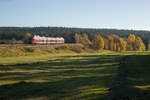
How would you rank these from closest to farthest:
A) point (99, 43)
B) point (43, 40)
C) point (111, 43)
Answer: point (43, 40)
point (99, 43)
point (111, 43)

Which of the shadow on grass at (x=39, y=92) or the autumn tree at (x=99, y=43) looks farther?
the autumn tree at (x=99, y=43)

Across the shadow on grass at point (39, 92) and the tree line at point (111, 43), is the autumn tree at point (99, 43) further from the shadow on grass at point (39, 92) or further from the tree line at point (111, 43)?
the shadow on grass at point (39, 92)

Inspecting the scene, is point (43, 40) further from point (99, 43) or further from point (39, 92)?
point (39, 92)

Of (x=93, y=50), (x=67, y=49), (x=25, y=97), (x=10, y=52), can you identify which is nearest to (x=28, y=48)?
(x=10, y=52)

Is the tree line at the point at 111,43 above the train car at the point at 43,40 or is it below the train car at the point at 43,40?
below

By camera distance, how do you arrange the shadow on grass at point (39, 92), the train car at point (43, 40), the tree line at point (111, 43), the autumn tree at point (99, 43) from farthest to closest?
the tree line at point (111, 43), the autumn tree at point (99, 43), the train car at point (43, 40), the shadow on grass at point (39, 92)

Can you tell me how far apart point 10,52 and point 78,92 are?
47.0m

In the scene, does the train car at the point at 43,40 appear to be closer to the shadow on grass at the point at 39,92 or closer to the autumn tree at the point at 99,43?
the autumn tree at the point at 99,43

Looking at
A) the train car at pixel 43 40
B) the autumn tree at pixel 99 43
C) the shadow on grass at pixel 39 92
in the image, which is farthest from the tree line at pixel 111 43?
the shadow on grass at pixel 39 92

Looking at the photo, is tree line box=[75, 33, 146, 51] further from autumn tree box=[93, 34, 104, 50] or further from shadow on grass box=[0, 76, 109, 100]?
shadow on grass box=[0, 76, 109, 100]

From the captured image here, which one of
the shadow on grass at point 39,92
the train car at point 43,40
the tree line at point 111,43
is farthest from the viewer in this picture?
the tree line at point 111,43

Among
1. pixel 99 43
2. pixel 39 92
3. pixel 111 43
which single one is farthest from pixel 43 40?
pixel 39 92

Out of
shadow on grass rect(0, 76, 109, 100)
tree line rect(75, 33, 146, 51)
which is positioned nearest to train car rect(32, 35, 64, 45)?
tree line rect(75, 33, 146, 51)

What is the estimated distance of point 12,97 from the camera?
16641 millimetres
